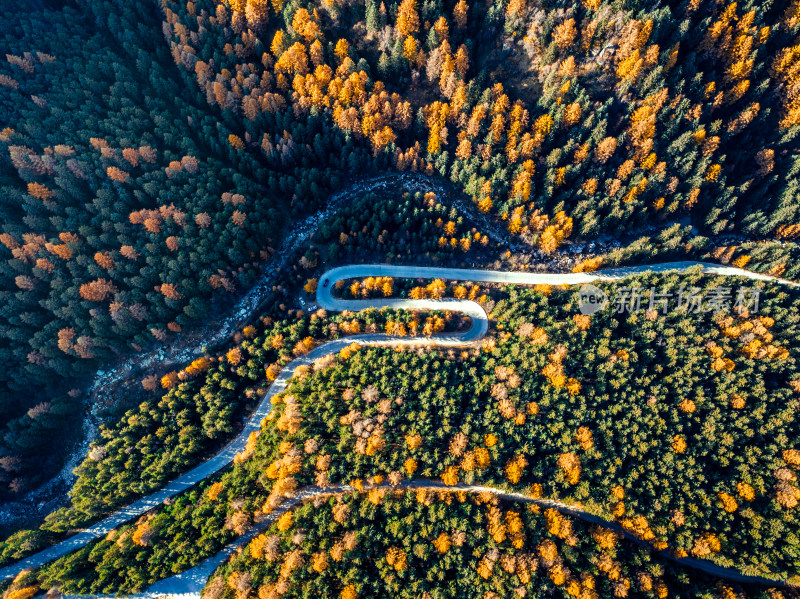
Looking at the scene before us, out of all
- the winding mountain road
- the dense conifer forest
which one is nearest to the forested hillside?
the dense conifer forest

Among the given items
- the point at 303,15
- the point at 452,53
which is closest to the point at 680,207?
the point at 452,53

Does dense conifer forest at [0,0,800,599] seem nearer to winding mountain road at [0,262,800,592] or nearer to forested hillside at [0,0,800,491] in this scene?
forested hillside at [0,0,800,491]

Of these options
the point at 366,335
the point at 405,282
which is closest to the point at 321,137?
the point at 405,282

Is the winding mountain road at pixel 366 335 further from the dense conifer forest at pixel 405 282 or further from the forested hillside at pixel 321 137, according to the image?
the forested hillside at pixel 321 137

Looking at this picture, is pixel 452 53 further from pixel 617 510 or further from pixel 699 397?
pixel 617 510

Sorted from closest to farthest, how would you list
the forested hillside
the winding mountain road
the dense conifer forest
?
1. the dense conifer forest
2. the winding mountain road
3. the forested hillside

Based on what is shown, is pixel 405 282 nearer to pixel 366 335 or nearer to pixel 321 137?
pixel 366 335
